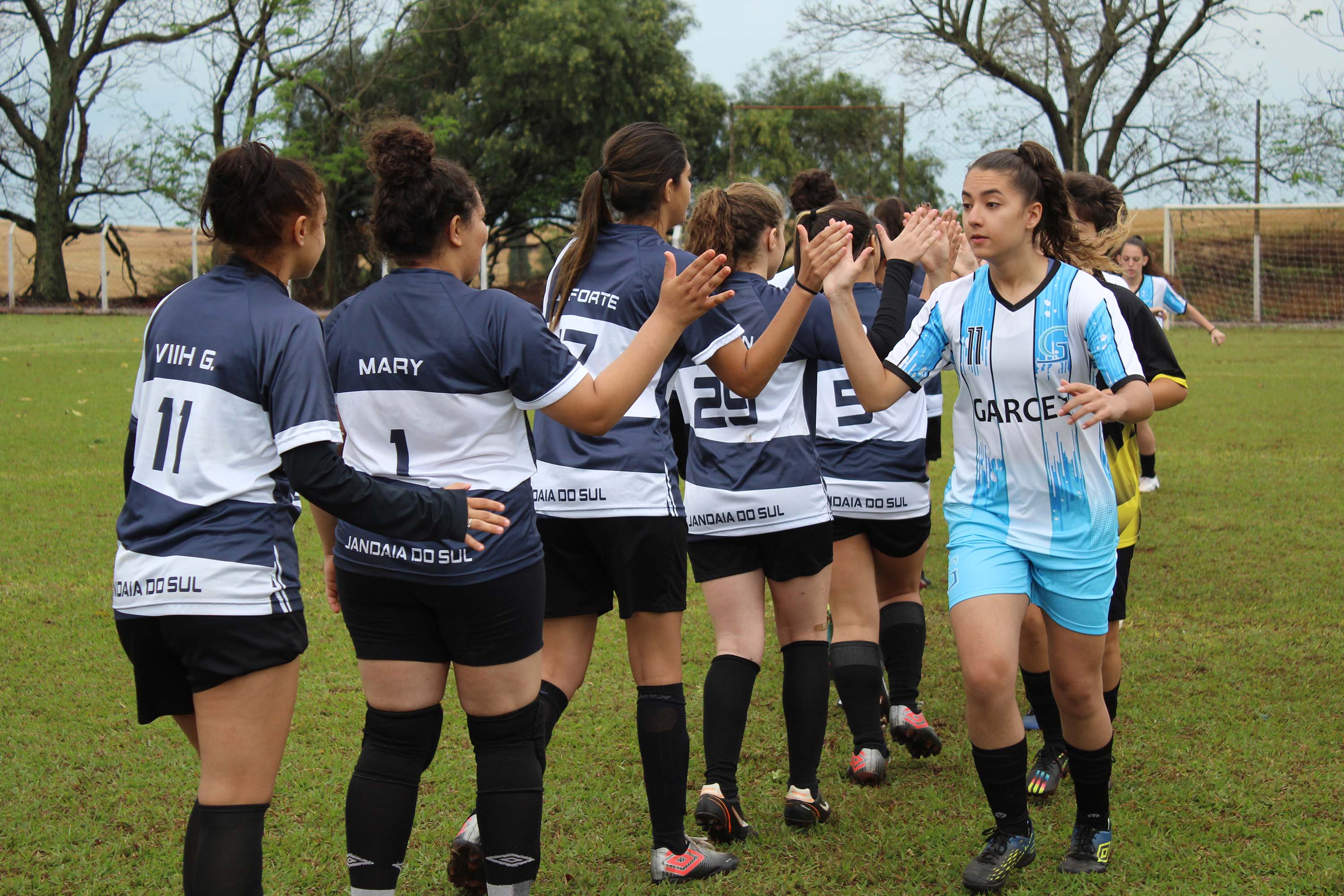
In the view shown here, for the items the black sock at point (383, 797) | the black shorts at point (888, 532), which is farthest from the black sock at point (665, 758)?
the black shorts at point (888, 532)

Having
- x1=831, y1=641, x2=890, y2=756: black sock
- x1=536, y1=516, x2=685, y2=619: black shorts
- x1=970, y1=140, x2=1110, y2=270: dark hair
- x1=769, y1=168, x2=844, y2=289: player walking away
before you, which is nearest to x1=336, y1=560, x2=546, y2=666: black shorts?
x1=536, y1=516, x2=685, y2=619: black shorts

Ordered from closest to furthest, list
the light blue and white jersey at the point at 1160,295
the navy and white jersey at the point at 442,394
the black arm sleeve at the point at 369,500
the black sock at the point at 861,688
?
the black arm sleeve at the point at 369,500
the navy and white jersey at the point at 442,394
the black sock at the point at 861,688
the light blue and white jersey at the point at 1160,295

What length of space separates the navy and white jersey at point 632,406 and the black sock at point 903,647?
1517 mm

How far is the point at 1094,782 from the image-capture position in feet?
11.2

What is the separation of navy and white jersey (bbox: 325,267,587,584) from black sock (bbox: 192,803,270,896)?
595 millimetres

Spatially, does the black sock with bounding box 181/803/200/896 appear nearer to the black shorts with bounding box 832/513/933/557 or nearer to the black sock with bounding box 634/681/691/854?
the black sock with bounding box 634/681/691/854

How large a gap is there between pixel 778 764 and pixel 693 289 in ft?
6.96

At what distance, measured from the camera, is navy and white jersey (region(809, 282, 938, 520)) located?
432 cm

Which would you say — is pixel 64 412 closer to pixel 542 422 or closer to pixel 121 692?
pixel 121 692

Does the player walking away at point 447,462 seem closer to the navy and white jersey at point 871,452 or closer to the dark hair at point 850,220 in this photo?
the dark hair at point 850,220

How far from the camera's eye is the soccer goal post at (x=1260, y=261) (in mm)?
28875

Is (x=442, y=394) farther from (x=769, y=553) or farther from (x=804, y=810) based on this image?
(x=804, y=810)

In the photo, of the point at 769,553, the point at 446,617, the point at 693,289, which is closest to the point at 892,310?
the point at 769,553

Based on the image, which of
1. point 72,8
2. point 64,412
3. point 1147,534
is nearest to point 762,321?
point 1147,534
